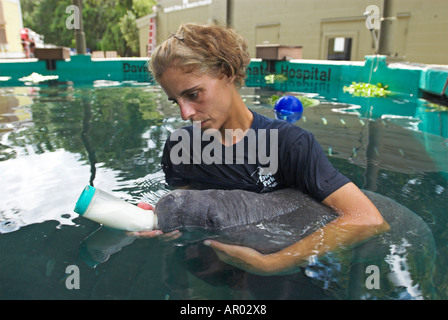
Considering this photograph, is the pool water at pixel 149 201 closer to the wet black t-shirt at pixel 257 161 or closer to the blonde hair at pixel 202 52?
the wet black t-shirt at pixel 257 161

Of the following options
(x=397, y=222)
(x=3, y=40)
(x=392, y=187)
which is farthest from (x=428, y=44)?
(x=3, y=40)

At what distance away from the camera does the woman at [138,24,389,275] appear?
80.9 inches

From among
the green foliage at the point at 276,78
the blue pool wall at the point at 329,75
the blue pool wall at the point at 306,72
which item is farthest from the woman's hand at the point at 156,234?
the green foliage at the point at 276,78

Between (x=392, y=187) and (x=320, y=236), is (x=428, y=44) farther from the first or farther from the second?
(x=320, y=236)

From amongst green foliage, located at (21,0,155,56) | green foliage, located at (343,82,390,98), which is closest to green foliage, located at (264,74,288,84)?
green foliage, located at (343,82,390,98)

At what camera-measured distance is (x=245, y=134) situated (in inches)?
96.7

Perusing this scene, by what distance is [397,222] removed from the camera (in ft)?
7.80

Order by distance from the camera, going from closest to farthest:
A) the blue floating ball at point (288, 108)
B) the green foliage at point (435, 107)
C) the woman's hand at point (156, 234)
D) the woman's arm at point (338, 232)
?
1. the woman's arm at point (338, 232)
2. the woman's hand at point (156, 234)
3. the blue floating ball at point (288, 108)
4. the green foliage at point (435, 107)

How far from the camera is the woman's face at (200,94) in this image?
6.91ft

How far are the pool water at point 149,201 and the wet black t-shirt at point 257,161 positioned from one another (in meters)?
0.38

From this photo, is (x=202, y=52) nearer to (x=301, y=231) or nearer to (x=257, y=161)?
(x=257, y=161)

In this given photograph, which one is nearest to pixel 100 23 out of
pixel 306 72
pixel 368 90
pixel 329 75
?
pixel 306 72

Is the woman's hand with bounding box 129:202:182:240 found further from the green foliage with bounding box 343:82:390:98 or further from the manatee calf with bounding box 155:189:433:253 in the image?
the green foliage with bounding box 343:82:390:98

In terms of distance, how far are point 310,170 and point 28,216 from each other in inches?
75.3
